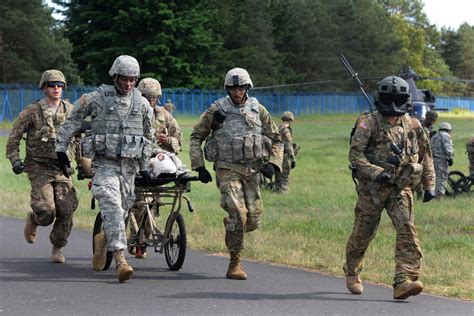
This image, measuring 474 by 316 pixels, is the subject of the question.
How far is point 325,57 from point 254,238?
86429 millimetres

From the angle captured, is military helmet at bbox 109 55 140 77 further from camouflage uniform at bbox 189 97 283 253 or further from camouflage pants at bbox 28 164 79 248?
camouflage pants at bbox 28 164 79 248

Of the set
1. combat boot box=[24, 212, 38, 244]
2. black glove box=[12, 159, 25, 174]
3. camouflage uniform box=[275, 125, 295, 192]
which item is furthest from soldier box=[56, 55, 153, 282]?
camouflage uniform box=[275, 125, 295, 192]

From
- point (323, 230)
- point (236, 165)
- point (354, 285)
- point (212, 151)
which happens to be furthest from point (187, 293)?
point (323, 230)

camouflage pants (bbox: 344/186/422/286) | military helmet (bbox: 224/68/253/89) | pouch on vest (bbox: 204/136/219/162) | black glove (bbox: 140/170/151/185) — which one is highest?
military helmet (bbox: 224/68/253/89)

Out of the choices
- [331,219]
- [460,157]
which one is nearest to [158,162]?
[331,219]

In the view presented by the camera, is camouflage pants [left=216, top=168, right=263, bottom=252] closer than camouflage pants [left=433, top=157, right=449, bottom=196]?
Yes

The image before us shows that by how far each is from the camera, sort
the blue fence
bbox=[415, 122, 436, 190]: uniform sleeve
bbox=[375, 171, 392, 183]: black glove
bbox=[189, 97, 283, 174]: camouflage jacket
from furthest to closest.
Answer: the blue fence < bbox=[189, 97, 283, 174]: camouflage jacket < bbox=[415, 122, 436, 190]: uniform sleeve < bbox=[375, 171, 392, 183]: black glove

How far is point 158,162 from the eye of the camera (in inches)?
411

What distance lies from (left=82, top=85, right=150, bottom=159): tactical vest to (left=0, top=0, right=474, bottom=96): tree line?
147 ft

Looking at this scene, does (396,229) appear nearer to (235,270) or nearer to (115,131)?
(235,270)

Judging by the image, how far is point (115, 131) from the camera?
32.2 feet

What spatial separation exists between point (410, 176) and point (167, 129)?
161 inches

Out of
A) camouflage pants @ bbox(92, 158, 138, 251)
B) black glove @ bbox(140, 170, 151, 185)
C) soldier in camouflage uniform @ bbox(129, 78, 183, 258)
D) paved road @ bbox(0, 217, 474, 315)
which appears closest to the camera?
paved road @ bbox(0, 217, 474, 315)

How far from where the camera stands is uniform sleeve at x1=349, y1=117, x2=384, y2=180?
9.05 meters
